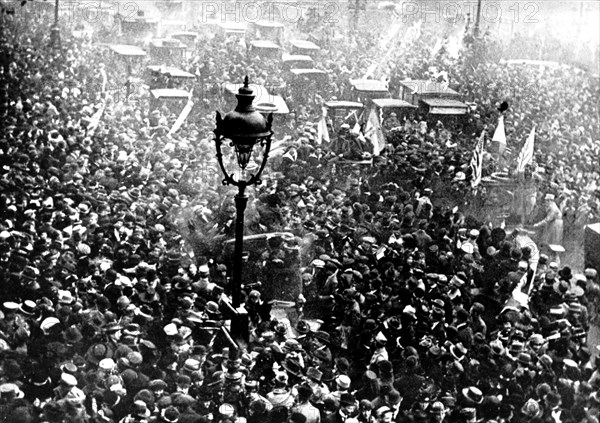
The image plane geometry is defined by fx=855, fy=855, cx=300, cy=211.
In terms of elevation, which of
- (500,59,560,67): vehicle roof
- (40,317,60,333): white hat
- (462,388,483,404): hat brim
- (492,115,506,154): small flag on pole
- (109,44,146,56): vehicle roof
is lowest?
(462,388,483,404): hat brim

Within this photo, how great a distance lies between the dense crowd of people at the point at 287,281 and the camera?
31.8 feet

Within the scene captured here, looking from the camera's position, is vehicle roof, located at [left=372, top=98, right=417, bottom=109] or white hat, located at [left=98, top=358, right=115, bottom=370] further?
vehicle roof, located at [left=372, top=98, right=417, bottom=109]

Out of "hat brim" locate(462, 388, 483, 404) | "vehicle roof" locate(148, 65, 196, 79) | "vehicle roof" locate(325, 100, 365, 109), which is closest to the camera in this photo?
"hat brim" locate(462, 388, 483, 404)

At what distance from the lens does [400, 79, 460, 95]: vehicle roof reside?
2790cm

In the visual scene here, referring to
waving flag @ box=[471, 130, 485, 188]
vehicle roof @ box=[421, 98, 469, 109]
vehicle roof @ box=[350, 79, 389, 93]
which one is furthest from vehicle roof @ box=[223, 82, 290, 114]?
waving flag @ box=[471, 130, 485, 188]

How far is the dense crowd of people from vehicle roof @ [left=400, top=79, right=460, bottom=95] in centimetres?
601

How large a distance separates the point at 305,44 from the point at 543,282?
2779cm

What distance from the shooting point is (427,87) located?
2852 cm

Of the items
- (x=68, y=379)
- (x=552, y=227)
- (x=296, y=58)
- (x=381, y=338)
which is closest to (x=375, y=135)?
(x=552, y=227)

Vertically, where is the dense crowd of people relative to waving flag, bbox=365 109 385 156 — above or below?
below

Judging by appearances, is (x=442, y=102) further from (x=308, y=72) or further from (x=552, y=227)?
(x=552, y=227)

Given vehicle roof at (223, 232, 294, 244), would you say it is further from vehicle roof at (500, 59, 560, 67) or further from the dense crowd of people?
vehicle roof at (500, 59, 560, 67)

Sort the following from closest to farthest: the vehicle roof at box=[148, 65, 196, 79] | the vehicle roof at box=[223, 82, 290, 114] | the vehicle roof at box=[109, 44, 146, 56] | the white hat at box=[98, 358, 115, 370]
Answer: the white hat at box=[98, 358, 115, 370] < the vehicle roof at box=[223, 82, 290, 114] < the vehicle roof at box=[148, 65, 196, 79] < the vehicle roof at box=[109, 44, 146, 56]

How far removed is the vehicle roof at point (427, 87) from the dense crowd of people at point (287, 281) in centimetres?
601
